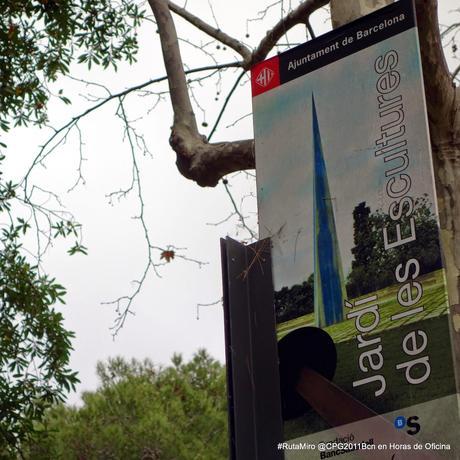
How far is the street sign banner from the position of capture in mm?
3555

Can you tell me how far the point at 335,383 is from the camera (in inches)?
149

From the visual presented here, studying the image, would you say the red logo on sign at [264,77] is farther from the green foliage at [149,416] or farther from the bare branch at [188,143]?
the green foliage at [149,416]

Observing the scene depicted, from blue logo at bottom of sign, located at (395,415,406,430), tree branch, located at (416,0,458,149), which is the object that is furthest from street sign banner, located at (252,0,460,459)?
tree branch, located at (416,0,458,149)

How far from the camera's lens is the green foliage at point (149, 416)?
12.7 metres

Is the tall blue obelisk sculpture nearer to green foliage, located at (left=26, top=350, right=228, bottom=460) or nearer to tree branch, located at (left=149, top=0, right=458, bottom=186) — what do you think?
tree branch, located at (left=149, top=0, right=458, bottom=186)

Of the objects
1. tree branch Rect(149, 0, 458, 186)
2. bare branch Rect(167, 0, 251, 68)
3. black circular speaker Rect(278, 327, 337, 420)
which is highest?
bare branch Rect(167, 0, 251, 68)

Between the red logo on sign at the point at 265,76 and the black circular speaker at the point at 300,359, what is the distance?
3.49 feet

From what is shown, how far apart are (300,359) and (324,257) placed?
40 centimetres

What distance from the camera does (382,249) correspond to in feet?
12.5

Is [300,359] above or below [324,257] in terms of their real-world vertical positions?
below

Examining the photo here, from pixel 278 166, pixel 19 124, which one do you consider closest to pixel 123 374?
pixel 19 124

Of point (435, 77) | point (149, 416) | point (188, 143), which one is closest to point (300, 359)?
point (435, 77)

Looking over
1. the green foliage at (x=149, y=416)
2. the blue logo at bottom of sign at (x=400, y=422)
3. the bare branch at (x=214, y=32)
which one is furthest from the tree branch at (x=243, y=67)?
the green foliage at (x=149, y=416)

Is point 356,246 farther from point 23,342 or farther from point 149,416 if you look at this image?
point 149,416
